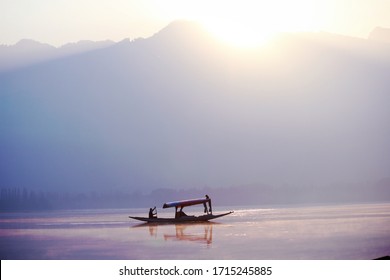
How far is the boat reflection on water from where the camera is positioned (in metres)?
13.6

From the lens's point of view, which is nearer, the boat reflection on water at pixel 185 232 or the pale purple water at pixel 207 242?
the pale purple water at pixel 207 242

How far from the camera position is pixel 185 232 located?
50.5 feet

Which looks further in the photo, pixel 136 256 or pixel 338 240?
pixel 338 240

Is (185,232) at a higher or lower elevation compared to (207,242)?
higher

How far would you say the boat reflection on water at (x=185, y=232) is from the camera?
1360cm

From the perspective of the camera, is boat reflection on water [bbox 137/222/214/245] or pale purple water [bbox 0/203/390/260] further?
boat reflection on water [bbox 137/222/214/245]

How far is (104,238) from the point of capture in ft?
47.6

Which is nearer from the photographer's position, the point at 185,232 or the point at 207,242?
the point at 207,242
